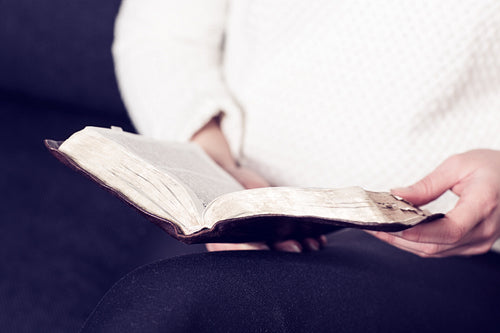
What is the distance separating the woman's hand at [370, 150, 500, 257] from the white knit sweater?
0.10 meters

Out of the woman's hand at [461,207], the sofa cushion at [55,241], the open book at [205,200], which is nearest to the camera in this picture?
the open book at [205,200]

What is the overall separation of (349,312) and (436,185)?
0.18 meters

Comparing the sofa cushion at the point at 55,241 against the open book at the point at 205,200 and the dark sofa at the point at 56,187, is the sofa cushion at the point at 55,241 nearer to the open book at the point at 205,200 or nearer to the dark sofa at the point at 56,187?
the dark sofa at the point at 56,187

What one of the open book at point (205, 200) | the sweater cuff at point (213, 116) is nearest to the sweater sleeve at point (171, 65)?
the sweater cuff at point (213, 116)

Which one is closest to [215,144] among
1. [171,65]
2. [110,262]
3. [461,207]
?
[171,65]

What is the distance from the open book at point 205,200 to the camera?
0.99 feet

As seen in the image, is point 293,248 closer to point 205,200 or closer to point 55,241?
point 205,200

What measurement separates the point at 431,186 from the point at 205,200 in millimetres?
271

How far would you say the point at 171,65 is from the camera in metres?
0.74

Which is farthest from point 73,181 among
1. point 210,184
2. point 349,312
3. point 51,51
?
point 349,312

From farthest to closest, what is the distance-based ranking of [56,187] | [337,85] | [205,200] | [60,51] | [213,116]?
[60,51] < [56,187] < [213,116] < [337,85] < [205,200]

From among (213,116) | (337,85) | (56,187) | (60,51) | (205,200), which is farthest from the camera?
(60,51)

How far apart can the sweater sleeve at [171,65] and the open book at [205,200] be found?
11.1 inches

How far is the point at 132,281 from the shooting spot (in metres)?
0.36
